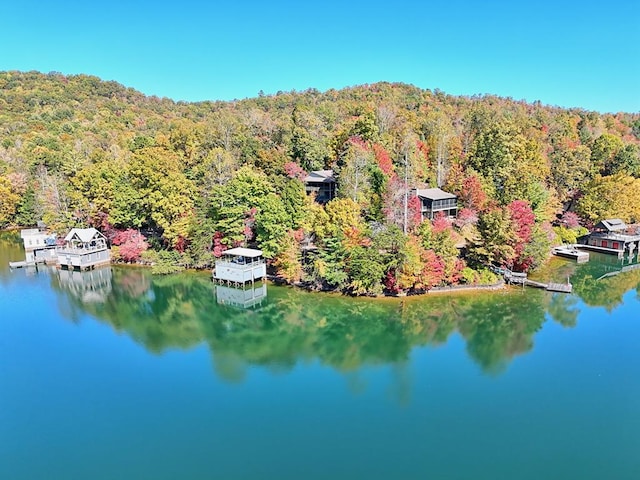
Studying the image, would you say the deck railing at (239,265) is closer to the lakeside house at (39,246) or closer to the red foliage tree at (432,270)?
the red foliage tree at (432,270)

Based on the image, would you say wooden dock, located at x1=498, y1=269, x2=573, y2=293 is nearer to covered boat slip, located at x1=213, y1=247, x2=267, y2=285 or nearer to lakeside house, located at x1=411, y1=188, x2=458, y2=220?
lakeside house, located at x1=411, y1=188, x2=458, y2=220

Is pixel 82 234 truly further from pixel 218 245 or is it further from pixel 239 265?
pixel 239 265

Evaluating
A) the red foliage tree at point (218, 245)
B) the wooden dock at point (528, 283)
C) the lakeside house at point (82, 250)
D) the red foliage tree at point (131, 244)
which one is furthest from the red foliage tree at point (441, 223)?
the lakeside house at point (82, 250)

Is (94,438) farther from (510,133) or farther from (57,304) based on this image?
(510,133)

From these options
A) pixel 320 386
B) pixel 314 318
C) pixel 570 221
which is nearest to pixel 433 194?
pixel 570 221

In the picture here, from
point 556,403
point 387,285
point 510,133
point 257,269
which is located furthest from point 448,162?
point 556,403

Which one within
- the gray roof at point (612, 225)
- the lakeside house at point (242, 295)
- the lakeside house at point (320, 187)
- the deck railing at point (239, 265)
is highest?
the lakeside house at point (320, 187)
